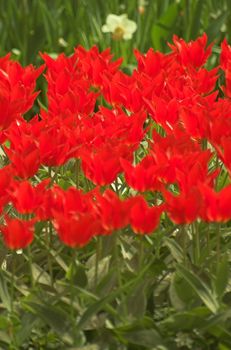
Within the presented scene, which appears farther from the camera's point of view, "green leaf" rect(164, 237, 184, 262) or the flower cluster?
"green leaf" rect(164, 237, 184, 262)

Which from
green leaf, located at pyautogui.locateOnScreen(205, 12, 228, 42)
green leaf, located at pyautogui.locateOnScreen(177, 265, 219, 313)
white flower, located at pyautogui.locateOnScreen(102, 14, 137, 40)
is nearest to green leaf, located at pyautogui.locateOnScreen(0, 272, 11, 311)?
green leaf, located at pyautogui.locateOnScreen(177, 265, 219, 313)

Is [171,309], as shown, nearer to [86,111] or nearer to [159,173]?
[159,173]

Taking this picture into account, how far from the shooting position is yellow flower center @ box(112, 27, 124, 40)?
232 inches

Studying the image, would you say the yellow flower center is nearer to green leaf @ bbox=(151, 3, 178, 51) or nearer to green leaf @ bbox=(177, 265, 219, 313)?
green leaf @ bbox=(151, 3, 178, 51)

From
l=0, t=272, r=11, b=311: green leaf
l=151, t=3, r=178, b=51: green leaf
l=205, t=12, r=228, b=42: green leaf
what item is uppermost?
l=0, t=272, r=11, b=311: green leaf

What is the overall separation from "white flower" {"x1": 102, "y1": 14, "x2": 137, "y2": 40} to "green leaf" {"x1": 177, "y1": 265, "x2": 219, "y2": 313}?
12.0 feet

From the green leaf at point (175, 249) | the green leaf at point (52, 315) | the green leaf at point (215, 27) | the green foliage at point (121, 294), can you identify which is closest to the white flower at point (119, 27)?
the green leaf at point (215, 27)

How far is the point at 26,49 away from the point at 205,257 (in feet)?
12.6

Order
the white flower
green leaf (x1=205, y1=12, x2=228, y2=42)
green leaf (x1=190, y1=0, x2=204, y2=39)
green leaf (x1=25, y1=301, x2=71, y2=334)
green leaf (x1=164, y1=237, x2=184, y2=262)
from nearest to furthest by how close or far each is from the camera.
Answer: green leaf (x1=25, y1=301, x2=71, y2=334) < green leaf (x1=164, y1=237, x2=184, y2=262) < the white flower < green leaf (x1=190, y1=0, x2=204, y2=39) < green leaf (x1=205, y1=12, x2=228, y2=42)

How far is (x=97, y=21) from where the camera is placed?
645cm

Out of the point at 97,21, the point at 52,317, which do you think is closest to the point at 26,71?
the point at 52,317

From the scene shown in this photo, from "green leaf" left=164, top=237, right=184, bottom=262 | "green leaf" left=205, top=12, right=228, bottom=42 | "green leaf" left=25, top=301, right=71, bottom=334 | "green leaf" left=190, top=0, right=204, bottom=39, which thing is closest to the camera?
"green leaf" left=25, top=301, right=71, bottom=334

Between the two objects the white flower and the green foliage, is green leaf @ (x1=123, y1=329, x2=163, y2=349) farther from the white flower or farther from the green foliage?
the white flower

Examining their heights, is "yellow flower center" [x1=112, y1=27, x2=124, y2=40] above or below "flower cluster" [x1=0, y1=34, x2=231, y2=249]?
below
